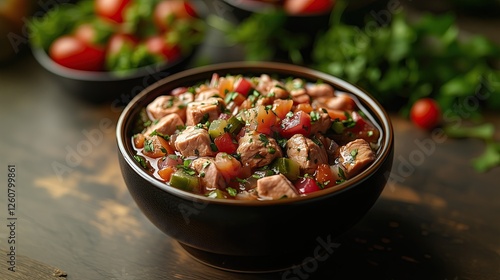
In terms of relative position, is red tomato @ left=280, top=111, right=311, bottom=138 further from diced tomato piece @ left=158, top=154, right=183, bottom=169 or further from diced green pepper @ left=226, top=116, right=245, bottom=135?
diced tomato piece @ left=158, top=154, right=183, bottom=169

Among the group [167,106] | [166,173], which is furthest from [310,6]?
[166,173]

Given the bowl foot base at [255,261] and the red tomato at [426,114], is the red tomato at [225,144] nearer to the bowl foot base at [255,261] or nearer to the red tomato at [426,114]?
the bowl foot base at [255,261]

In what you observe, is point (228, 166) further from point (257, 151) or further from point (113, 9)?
point (113, 9)

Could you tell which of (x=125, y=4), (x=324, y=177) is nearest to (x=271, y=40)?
(x=125, y=4)

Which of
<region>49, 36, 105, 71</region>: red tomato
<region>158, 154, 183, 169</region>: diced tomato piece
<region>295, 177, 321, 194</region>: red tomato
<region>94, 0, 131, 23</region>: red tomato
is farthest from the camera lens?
<region>94, 0, 131, 23</region>: red tomato

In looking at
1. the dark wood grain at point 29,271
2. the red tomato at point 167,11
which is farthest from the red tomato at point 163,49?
the dark wood grain at point 29,271

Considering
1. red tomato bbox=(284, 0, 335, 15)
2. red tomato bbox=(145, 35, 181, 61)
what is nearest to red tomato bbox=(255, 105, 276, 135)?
red tomato bbox=(145, 35, 181, 61)
